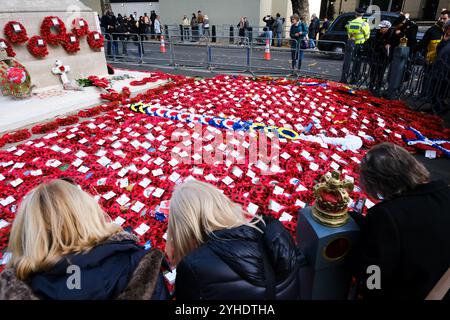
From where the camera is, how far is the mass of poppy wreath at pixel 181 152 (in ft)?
12.3

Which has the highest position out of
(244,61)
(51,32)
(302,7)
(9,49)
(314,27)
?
(302,7)

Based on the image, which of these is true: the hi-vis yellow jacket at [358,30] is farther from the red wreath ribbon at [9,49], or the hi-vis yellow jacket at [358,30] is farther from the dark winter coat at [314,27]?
the red wreath ribbon at [9,49]

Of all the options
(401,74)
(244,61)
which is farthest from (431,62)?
(244,61)

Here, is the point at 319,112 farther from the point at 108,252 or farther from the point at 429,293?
the point at 108,252

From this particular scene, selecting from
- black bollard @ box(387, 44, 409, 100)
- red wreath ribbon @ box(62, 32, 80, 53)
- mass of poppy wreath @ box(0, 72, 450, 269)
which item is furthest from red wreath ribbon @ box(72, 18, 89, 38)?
black bollard @ box(387, 44, 409, 100)

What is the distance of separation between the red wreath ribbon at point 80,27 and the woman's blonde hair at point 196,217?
9.24 m

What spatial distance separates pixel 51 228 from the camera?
1.69 metres

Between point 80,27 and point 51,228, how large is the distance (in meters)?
9.34

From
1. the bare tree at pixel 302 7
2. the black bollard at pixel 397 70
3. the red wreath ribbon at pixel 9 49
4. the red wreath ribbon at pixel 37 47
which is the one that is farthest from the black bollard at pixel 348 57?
the bare tree at pixel 302 7

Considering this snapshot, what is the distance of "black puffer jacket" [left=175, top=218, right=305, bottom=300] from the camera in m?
1.54

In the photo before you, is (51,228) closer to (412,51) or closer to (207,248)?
(207,248)

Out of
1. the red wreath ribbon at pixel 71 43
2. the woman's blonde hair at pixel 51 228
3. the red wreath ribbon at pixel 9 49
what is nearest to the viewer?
the woman's blonde hair at pixel 51 228

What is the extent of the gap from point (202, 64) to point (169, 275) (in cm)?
1134

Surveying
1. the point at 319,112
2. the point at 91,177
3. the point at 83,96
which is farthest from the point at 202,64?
the point at 91,177
